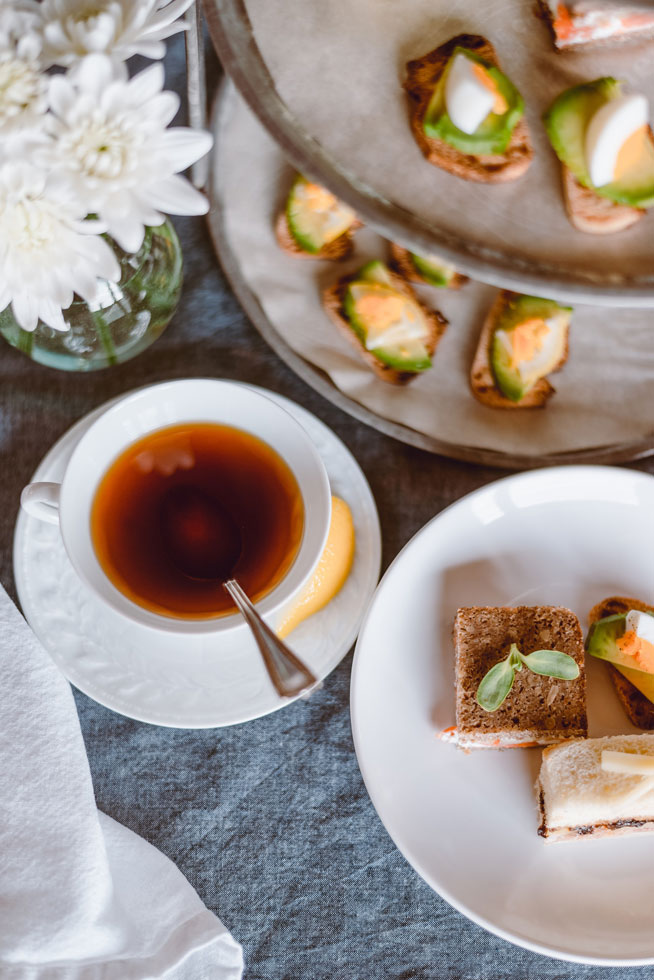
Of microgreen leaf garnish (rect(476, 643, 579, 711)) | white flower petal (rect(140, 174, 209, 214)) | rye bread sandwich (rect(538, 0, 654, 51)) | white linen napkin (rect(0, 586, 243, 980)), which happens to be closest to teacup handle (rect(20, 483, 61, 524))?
white linen napkin (rect(0, 586, 243, 980))

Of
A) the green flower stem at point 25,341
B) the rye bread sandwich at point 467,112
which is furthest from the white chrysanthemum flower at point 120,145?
the green flower stem at point 25,341

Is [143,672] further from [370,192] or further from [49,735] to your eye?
[370,192]

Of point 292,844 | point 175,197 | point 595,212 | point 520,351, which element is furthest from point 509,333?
point 292,844

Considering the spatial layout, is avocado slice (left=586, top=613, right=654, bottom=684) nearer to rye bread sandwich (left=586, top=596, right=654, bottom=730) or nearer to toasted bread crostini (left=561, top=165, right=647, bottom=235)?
rye bread sandwich (left=586, top=596, right=654, bottom=730)

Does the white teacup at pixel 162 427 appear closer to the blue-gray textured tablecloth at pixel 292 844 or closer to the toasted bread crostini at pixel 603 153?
the blue-gray textured tablecloth at pixel 292 844

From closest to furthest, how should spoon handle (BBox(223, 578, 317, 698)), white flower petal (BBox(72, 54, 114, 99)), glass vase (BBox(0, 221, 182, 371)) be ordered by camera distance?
white flower petal (BBox(72, 54, 114, 99)) → spoon handle (BBox(223, 578, 317, 698)) → glass vase (BBox(0, 221, 182, 371))
